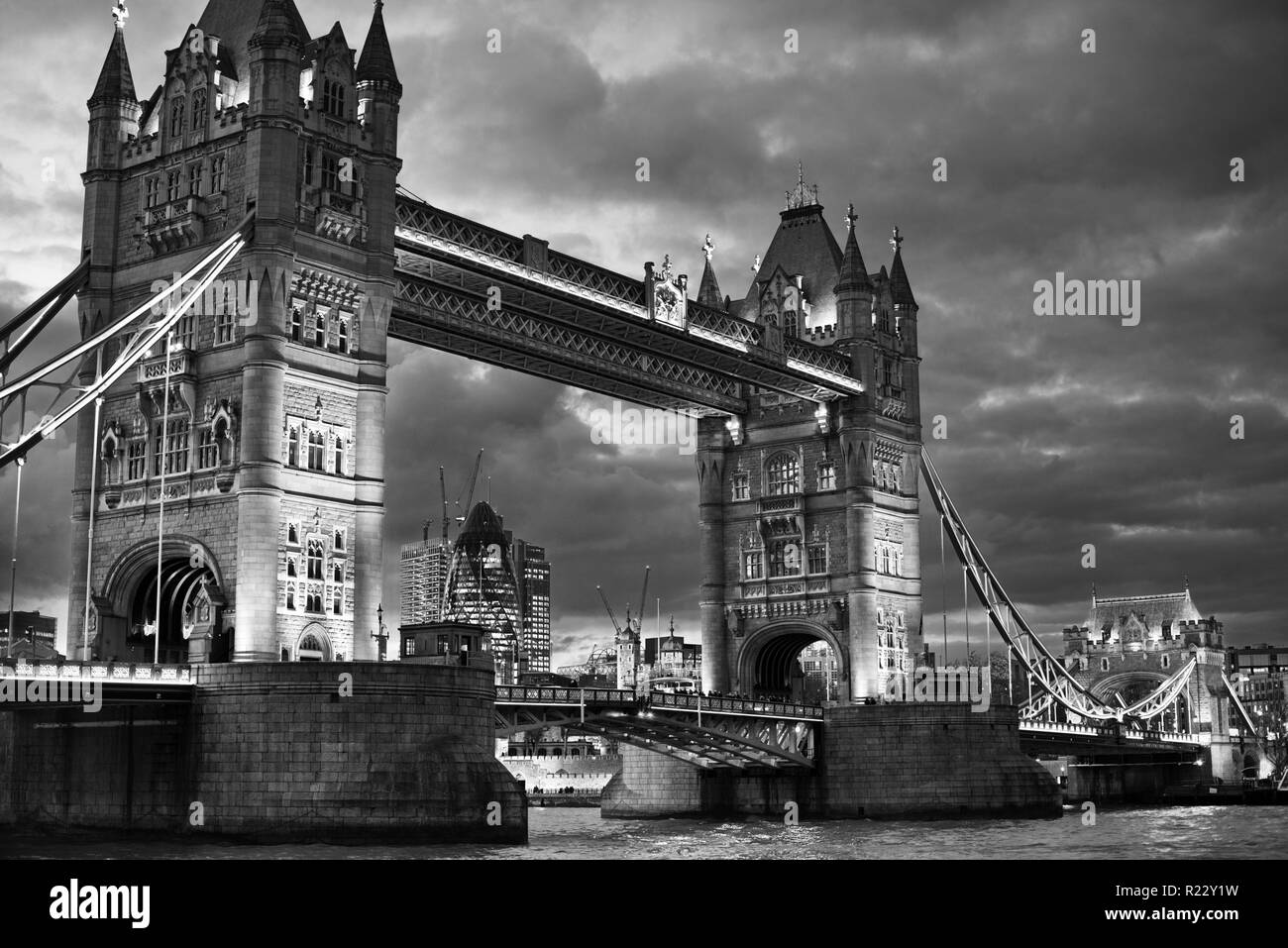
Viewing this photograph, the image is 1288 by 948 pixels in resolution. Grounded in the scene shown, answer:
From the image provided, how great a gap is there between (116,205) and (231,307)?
8.57 m

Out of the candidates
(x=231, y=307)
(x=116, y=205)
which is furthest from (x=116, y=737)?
(x=116, y=205)

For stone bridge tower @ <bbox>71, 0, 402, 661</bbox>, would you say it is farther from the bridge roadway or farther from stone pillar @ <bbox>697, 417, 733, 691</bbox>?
stone pillar @ <bbox>697, 417, 733, 691</bbox>

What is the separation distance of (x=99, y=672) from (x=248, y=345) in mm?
14887

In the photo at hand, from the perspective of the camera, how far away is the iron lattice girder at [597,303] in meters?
72.7

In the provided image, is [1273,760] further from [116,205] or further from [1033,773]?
[116,205]

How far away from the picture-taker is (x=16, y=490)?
5803 cm

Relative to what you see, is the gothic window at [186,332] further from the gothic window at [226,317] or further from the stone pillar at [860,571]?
the stone pillar at [860,571]

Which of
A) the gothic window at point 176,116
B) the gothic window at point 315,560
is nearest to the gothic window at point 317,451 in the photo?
the gothic window at point 315,560

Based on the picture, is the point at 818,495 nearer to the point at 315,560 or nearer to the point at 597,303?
the point at 597,303

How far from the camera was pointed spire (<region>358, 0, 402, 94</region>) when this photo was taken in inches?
2699

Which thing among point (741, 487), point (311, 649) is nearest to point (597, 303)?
point (311, 649)

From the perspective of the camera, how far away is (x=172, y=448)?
217 feet

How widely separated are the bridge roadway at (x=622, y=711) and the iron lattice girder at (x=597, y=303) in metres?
19.1

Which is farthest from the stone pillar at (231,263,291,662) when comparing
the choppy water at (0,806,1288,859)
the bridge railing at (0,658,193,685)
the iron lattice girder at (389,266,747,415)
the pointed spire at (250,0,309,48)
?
the iron lattice girder at (389,266,747,415)
